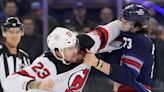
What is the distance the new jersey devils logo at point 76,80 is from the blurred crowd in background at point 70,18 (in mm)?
2338

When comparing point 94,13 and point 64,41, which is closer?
point 64,41

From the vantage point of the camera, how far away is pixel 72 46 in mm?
3613

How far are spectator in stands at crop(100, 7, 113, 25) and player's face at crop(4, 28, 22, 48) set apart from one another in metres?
2.00

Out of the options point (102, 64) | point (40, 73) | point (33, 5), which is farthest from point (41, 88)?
point (33, 5)

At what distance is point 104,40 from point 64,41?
1.35ft

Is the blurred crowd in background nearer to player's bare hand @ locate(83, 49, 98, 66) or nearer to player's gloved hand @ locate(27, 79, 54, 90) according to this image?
player's bare hand @ locate(83, 49, 98, 66)

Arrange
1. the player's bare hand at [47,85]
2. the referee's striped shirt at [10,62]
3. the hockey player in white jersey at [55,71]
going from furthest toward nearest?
the referee's striped shirt at [10,62]
the hockey player in white jersey at [55,71]
the player's bare hand at [47,85]

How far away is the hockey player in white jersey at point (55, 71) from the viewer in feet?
11.8

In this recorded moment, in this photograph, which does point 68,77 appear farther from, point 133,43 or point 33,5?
point 33,5

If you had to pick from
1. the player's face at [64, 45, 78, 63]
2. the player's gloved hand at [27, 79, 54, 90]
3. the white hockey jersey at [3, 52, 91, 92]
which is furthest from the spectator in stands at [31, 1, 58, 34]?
the player's gloved hand at [27, 79, 54, 90]

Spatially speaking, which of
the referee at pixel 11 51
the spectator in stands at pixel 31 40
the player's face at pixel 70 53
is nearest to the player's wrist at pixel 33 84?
the player's face at pixel 70 53

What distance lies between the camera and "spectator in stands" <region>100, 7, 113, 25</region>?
6.48m

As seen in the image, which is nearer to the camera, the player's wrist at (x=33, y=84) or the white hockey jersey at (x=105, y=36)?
the player's wrist at (x=33, y=84)

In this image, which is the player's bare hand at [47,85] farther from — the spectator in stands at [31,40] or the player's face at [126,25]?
the spectator in stands at [31,40]
